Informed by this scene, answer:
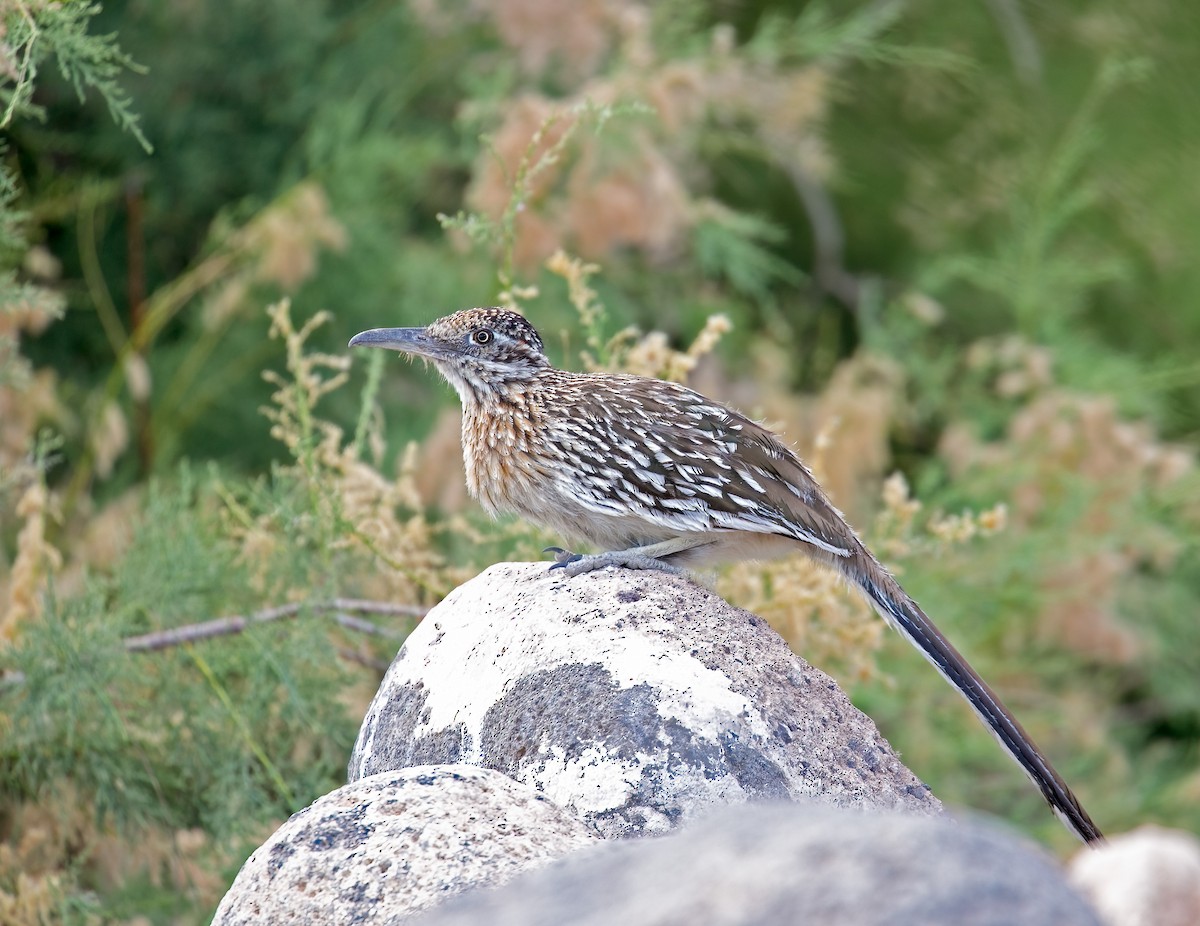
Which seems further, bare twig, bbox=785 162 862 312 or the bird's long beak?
bare twig, bbox=785 162 862 312

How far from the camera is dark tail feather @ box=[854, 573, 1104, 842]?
4.62m

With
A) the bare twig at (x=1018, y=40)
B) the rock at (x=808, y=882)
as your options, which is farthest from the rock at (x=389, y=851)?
the bare twig at (x=1018, y=40)

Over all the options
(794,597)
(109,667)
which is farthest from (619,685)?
(109,667)

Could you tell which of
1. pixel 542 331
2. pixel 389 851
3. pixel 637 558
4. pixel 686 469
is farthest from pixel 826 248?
pixel 389 851

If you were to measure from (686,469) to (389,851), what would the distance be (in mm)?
1701

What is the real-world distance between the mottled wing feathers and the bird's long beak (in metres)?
0.63

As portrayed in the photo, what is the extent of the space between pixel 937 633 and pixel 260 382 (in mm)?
6675

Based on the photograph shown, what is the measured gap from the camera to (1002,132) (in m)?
12.5

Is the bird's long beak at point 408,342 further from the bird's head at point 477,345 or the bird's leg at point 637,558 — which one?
the bird's leg at point 637,558

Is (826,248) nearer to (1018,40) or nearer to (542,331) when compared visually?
(1018,40)

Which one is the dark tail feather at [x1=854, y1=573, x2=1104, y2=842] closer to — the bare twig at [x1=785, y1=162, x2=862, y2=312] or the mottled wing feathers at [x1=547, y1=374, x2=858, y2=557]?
the mottled wing feathers at [x1=547, y1=374, x2=858, y2=557]

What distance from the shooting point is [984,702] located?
482 cm

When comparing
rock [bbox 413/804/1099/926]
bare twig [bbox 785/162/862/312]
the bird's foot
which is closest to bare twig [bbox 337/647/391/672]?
the bird's foot

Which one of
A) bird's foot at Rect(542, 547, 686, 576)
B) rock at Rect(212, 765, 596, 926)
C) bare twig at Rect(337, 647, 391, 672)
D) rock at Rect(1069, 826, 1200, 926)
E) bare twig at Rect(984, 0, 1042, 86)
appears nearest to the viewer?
rock at Rect(1069, 826, 1200, 926)
